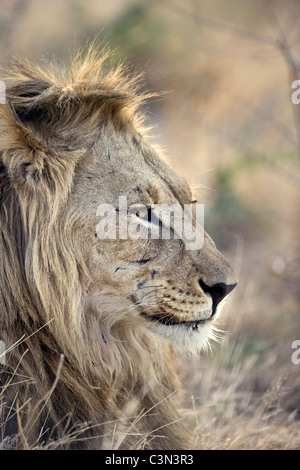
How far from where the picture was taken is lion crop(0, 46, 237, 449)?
2578 mm

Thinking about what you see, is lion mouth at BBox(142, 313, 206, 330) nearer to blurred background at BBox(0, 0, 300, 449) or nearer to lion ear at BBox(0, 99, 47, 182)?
lion ear at BBox(0, 99, 47, 182)

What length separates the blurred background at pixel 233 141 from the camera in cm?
446

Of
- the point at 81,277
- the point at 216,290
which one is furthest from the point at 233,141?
the point at 81,277

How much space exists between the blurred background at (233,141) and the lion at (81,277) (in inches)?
38.6

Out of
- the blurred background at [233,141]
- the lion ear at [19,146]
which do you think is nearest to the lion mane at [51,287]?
the lion ear at [19,146]

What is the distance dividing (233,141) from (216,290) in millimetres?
4694

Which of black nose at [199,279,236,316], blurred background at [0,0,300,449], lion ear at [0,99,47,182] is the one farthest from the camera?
blurred background at [0,0,300,449]

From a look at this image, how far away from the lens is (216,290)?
2.73m

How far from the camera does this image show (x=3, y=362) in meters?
2.53

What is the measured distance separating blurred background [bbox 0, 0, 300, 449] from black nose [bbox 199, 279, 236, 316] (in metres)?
1.07

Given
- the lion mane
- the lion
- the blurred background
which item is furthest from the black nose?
the blurred background

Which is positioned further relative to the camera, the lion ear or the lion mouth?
the lion mouth

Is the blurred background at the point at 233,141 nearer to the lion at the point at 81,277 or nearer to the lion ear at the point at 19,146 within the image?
the lion at the point at 81,277

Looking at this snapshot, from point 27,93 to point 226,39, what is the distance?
20.5 feet
